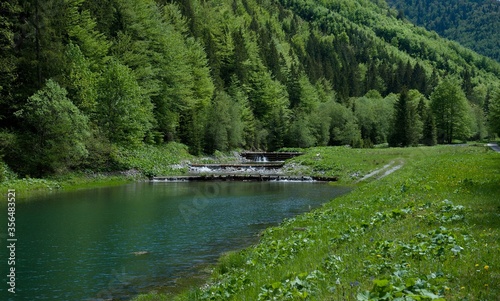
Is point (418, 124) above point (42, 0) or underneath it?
underneath

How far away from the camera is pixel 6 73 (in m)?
40.5

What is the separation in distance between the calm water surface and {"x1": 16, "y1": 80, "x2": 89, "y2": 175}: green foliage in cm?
512

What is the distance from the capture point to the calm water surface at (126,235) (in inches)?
559

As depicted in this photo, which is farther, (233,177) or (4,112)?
(233,177)

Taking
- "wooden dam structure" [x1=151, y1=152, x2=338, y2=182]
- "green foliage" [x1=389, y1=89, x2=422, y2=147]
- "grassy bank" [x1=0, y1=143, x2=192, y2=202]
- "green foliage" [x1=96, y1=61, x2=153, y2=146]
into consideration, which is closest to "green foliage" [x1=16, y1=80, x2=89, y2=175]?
"grassy bank" [x1=0, y1=143, x2=192, y2=202]

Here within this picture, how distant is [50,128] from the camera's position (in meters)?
39.2

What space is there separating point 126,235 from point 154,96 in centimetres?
4969

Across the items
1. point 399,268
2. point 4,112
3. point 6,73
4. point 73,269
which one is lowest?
point 73,269

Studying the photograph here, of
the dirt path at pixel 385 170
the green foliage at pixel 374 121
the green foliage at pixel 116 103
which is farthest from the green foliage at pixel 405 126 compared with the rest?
the green foliage at pixel 116 103

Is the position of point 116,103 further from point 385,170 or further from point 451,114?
point 451,114

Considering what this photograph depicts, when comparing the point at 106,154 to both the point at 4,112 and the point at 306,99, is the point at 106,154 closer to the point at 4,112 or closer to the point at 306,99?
the point at 4,112

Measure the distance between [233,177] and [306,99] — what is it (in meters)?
81.2

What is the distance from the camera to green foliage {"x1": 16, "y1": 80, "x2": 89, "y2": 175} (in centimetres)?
3888

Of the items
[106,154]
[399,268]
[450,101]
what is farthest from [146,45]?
[450,101]
